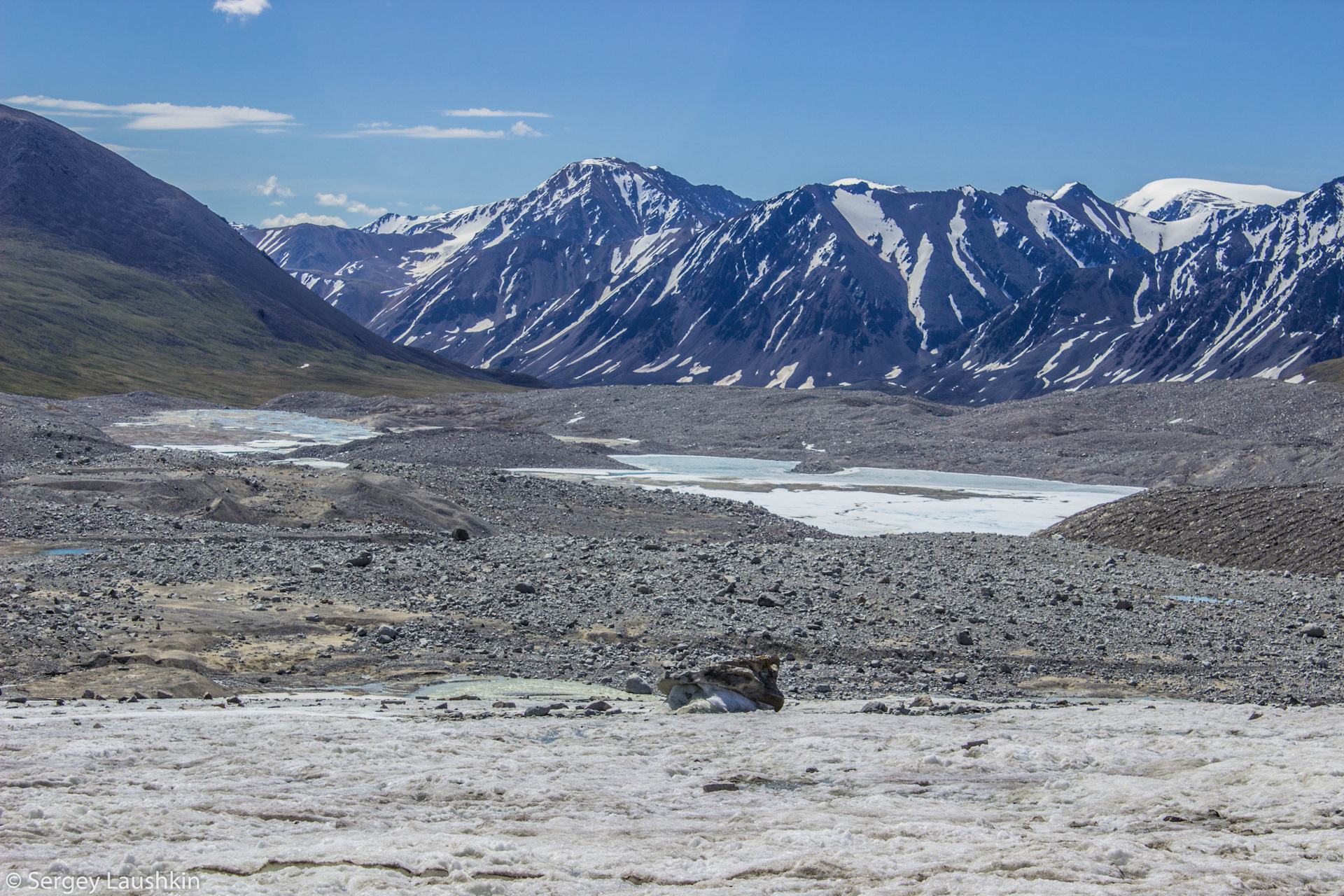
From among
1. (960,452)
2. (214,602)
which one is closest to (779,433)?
(960,452)

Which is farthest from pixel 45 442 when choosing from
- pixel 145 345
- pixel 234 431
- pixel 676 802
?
pixel 145 345

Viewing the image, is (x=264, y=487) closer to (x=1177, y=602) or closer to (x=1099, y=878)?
(x=1177, y=602)

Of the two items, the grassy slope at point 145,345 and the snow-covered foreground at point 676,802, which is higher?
the grassy slope at point 145,345

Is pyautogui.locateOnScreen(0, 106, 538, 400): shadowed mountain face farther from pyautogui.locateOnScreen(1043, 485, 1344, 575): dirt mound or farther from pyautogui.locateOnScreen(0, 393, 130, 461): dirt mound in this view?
pyautogui.locateOnScreen(1043, 485, 1344, 575): dirt mound

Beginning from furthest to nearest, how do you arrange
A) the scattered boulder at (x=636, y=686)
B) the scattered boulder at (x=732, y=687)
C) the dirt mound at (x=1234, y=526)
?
1. the dirt mound at (x=1234, y=526)
2. the scattered boulder at (x=636, y=686)
3. the scattered boulder at (x=732, y=687)

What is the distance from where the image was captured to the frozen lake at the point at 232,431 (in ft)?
239

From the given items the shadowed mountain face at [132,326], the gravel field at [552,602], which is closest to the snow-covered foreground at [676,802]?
the gravel field at [552,602]

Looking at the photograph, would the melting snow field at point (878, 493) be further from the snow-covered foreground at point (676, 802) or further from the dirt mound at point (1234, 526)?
the snow-covered foreground at point (676, 802)

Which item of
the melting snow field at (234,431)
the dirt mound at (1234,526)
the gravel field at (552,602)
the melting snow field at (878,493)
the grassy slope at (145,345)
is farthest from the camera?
the grassy slope at (145,345)

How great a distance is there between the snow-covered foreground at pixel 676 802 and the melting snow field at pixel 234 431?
59999 millimetres

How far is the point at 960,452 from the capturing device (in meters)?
73.1

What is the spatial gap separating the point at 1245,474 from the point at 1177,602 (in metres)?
41.6

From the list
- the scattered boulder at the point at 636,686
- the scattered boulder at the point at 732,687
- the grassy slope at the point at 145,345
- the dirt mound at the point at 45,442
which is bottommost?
the scattered boulder at the point at 636,686

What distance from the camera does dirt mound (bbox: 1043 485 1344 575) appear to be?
30.6 m
